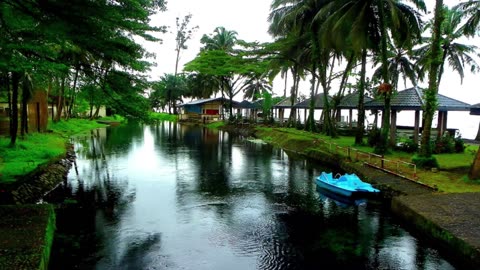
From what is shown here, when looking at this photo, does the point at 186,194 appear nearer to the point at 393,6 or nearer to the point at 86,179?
the point at 86,179

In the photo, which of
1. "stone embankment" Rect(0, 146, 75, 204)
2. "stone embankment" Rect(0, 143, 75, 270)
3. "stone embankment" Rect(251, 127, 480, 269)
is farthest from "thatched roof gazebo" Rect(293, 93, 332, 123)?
"stone embankment" Rect(0, 143, 75, 270)

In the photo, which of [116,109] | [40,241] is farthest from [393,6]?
[40,241]

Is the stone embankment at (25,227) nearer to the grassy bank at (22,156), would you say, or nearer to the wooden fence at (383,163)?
the grassy bank at (22,156)

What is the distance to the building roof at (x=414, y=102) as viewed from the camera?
27.0m

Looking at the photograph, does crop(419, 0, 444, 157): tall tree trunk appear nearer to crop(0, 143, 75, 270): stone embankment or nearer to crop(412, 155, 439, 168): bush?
crop(412, 155, 439, 168): bush

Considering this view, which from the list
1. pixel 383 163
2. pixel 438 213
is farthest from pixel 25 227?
pixel 383 163

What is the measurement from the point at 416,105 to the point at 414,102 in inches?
21.7

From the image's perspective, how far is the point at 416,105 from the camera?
26562mm

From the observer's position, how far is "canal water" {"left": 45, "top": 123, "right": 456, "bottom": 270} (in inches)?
406

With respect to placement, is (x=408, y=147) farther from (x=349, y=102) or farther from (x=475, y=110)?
(x=349, y=102)

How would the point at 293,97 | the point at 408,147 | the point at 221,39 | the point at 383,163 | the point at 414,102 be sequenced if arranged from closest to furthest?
the point at 383,163
the point at 408,147
the point at 414,102
the point at 293,97
the point at 221,39

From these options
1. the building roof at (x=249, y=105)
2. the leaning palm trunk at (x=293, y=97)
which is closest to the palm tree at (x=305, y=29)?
the leaning palm trunk at (x=293, y=97)

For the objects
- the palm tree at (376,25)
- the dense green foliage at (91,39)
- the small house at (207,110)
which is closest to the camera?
the dense green foliage at (91,39)

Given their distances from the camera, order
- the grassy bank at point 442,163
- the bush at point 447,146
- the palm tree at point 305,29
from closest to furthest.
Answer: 1. the grassy bank at point 442,163
2. the bush at point 447,146
3. the palm tree at point 305,29
